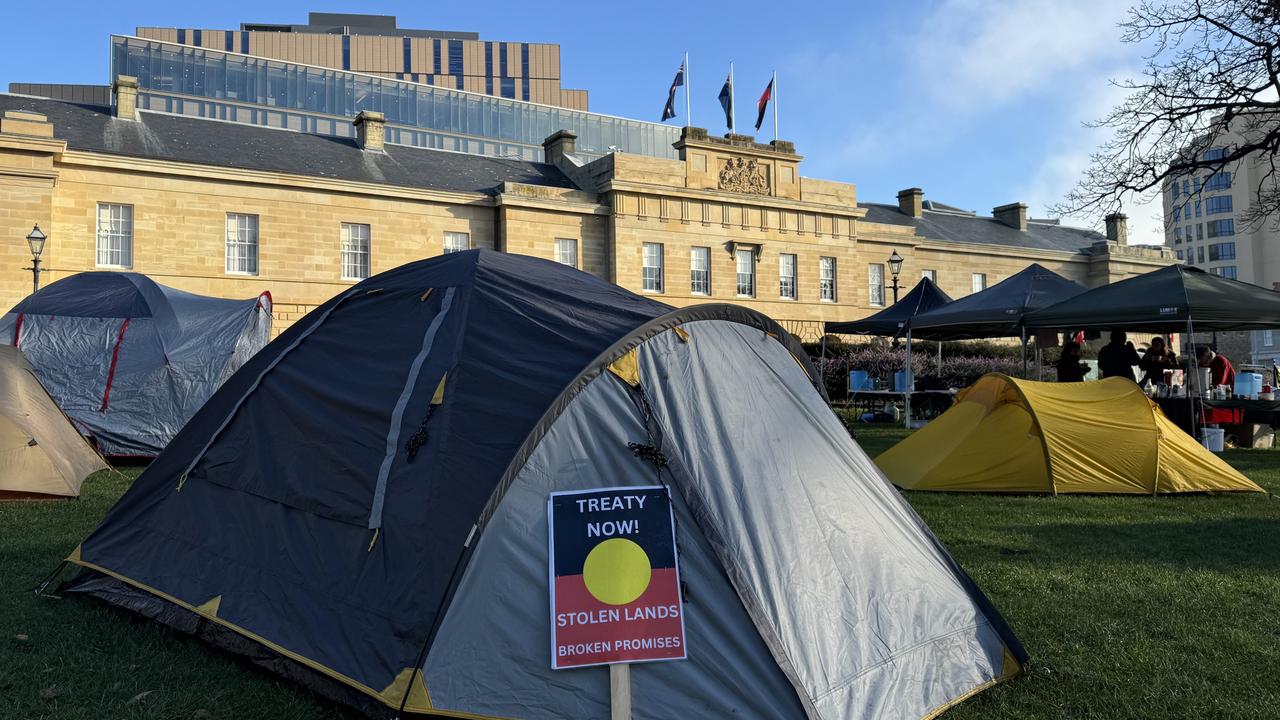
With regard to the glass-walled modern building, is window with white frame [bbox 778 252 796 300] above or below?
below

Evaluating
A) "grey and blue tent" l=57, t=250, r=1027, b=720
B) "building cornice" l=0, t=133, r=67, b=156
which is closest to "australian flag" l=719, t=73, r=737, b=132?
"building cornice" l=0, t=133, r=67, b=156

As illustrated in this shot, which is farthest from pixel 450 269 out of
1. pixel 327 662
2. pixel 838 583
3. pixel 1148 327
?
pixel 1148 327

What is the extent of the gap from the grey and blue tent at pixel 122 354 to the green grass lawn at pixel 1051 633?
156 inches

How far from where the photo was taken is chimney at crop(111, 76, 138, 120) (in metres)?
28.4

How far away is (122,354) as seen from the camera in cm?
1190

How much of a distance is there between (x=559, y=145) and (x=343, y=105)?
24516 mm

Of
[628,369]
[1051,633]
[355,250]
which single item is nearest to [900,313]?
[1051,633]

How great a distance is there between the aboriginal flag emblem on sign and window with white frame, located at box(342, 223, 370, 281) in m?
27.8

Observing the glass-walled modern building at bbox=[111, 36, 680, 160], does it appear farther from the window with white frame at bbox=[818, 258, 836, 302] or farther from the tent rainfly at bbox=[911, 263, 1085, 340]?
the tent rainfly at bbox=[911, 263, 1085, 340]

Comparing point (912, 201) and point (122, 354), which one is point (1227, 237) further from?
point (122, 354)

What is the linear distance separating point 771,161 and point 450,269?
33418 millimetres

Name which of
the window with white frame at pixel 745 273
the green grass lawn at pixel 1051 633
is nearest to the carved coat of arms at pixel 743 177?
the window with white frame at pixel 745 273

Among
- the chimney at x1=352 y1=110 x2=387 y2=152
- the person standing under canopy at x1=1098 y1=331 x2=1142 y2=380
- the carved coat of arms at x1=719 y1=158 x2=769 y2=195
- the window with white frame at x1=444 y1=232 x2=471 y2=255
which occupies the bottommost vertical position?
the person standing under canopy at x1=1098 y1=331 x2=1142 y2=380

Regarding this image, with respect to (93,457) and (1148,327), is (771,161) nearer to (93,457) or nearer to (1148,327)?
(1148,327)
